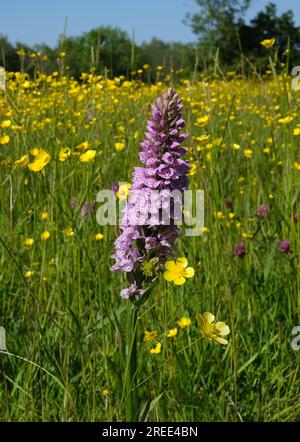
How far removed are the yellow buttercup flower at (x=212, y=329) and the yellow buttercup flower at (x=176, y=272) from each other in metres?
0.09

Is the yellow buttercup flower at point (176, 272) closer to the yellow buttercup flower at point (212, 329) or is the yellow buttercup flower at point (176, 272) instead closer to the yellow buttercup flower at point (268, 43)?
the yellow buttercup flower at point (212, 329)

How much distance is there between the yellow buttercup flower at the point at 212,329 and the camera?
1065 millimetres

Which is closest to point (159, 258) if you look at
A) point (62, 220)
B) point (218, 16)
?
point (62, 220)

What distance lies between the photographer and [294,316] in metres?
1.66

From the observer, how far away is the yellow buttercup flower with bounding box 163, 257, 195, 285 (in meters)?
1.12

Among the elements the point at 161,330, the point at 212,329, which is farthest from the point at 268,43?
the point at 212,329

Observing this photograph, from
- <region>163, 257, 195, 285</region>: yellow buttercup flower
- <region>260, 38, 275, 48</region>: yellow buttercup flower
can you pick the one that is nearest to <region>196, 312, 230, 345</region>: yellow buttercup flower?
<region>163, 257, 195, 285</region>: yellow buttercup flower

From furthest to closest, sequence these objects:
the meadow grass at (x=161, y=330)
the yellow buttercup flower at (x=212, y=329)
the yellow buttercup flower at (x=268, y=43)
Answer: the yellow buttercup flower at (x=268, y=43)
the meadow grass at (x=161, y=330)
the yellow buttercup flower at (x=212, y=329)

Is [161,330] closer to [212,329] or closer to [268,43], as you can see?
[212,329]

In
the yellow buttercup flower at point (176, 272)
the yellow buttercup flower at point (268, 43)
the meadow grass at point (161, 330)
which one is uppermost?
the yellow buttercup flower at point (268, 43)

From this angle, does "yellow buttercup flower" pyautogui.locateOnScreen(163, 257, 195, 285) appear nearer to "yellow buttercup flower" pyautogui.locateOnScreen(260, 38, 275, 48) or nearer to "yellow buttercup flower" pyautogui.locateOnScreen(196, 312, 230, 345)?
"yellow buttercup flower" pyautogui.locateOnScreen(196, 312, 230, 345)

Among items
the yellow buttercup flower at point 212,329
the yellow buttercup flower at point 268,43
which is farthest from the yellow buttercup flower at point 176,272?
the yellow buttercup flower at point 268,43

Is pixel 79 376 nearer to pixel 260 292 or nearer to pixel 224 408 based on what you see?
pixel 224 408
